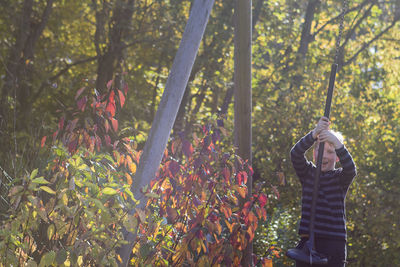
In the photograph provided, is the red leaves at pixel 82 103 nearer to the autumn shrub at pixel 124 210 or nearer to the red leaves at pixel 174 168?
the autumn shrub at pixel 124 210

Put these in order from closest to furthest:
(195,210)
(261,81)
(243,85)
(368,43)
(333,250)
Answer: (195,210)
(333,250)
(243,85)
(261,81)
(368,43)

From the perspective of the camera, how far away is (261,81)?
12.4 meters

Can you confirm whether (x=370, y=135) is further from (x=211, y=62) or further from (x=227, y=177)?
(x=227, y=177)

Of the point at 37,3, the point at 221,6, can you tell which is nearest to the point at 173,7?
the point at 221,6

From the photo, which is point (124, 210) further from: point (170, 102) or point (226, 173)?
point (170, 102)

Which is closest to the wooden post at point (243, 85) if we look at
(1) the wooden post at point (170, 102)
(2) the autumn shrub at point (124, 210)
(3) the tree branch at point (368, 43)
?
(1) the wooden post at point (170, 102)

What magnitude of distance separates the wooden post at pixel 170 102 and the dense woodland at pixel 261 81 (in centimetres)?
126

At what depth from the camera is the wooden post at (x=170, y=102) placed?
3.91 metres

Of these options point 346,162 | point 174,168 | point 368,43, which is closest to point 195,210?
point 174,168

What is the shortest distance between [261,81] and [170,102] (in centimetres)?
852

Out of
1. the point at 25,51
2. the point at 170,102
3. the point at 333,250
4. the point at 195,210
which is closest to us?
the point at 195,210

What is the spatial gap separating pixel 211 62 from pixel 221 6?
114cm

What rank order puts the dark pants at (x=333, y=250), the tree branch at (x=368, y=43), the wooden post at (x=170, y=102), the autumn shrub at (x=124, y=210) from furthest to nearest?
the tree branch at (x=368, y=43) < the wooden post at (x=170, y=102) < the dark pants at (x=333, y=250) < the autumn shrub at (x=124, y=210)

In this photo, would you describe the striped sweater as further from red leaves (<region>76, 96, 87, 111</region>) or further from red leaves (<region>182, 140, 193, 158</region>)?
red leaves (<region>76, 96, 87, 111</region>)
